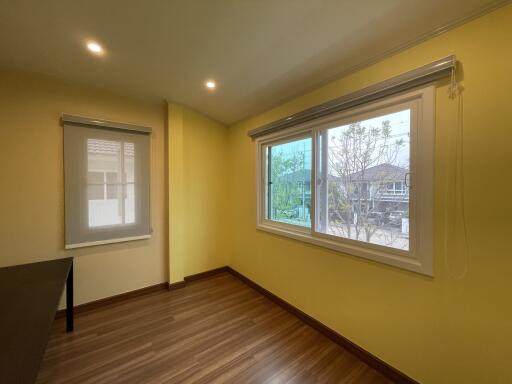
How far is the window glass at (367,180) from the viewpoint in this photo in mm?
1483

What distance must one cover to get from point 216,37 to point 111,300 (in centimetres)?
285

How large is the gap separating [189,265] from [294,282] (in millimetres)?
1532

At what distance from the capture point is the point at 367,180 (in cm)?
167

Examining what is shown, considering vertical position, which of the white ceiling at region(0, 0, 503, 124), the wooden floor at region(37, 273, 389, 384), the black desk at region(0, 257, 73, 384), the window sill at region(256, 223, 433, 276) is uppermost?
the white ceiling at region(0, 0, 503, 124)

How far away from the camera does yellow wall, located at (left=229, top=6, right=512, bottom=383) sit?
1089 mm

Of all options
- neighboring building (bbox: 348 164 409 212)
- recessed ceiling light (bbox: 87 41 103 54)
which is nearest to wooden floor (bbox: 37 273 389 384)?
neighboring building (bbox: 348 164 409 212)

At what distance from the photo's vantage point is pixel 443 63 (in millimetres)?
1211

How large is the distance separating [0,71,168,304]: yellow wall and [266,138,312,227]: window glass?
1.72 meters

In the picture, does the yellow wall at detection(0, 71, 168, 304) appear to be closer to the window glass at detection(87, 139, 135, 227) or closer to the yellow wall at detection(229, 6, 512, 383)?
the window glass at detection(87, 139, 135, 227)

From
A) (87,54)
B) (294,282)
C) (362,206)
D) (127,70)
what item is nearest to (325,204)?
(362,206)

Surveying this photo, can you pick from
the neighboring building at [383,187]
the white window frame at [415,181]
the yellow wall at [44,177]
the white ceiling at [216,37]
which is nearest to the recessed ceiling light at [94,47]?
the white ceiling at [216,37]

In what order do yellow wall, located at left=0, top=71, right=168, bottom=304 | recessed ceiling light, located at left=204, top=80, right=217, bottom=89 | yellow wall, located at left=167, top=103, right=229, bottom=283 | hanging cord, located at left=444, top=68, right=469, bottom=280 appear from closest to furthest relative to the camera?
1. hanging cord, located at left=444, top=68, right=469, bottom=280
2. yellow wall, located at left=0, top=71, right=168, bottom=304
3. recessed ceiling light, located at left=204, top=80, right=217, bottom=89
4. yellow wall, located at left=167, top=103, right=229, bottom=283

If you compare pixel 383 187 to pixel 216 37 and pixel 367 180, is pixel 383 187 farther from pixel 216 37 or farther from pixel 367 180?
pixel 216 37

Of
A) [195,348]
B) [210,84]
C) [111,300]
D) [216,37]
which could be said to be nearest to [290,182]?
[210,84]
